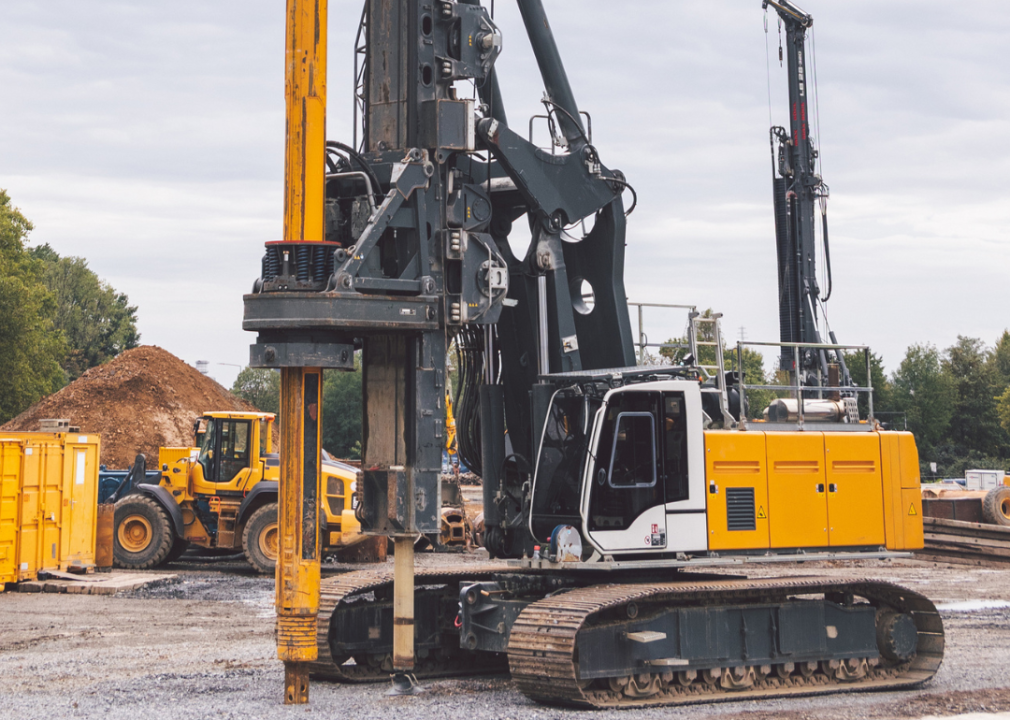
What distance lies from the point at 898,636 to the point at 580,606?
4054mm

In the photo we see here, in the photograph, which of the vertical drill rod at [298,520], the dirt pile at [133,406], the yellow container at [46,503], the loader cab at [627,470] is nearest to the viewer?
the vertical drill rod at [298,520]

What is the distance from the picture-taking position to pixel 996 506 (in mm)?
28469

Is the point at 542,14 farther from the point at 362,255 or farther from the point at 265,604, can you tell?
the point at 265,604

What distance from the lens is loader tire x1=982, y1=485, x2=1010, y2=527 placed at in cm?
2842

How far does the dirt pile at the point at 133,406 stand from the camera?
46.0 m

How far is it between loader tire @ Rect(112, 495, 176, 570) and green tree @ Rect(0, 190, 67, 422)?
3764cm

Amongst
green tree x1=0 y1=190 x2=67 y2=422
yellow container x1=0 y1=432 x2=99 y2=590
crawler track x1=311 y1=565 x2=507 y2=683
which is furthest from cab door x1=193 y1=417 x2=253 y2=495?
green tree x1=0 y1=190 x2=67 y2=422

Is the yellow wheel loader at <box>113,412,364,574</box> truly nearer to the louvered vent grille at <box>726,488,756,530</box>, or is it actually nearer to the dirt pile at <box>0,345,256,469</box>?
the louvered vent grille at <box>726,488,756,530</box>

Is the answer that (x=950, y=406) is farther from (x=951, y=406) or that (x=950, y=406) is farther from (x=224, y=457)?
(x=224, y=457)

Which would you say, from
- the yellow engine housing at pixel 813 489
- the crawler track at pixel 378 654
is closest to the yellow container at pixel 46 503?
the crawler track at pixel 378 654

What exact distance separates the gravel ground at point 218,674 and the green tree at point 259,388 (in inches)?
2770

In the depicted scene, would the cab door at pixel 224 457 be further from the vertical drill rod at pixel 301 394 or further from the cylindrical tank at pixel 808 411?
the vertical drill rod at pixel 301 394

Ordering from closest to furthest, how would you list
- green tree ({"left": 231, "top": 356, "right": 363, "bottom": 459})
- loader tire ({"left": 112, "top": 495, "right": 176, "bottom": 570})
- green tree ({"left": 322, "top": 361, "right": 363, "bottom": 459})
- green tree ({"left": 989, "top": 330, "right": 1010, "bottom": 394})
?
1. loader tire ({"left": 112, "top": 495, "right": 176, "bottom": 570})
2. green tree ({"left": 231, "top": 356, "right": 363, "bottom": 459})
3. green tree ({"left": 322, "top": 361, "right": 363, "bottom": 459})
4. green tree ({"left": 989, "top": 330, "right": 1010, "bottom": 394})

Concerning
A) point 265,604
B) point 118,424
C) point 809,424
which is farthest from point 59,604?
point 118,424
